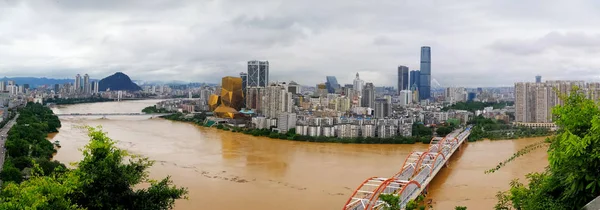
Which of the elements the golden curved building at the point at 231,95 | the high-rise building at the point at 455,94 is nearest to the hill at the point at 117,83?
the high-rise building at the point at 455,94

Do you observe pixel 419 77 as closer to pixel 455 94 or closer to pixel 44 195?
pixel 455 94

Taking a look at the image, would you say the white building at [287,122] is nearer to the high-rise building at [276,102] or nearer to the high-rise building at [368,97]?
the high-rise building at [276,102]

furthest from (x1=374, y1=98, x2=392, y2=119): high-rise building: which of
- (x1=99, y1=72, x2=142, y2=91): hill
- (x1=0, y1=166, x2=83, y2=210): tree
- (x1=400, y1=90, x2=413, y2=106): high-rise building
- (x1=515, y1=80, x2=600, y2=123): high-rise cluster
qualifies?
(x1=99, y1=72, x2=142, y2=91): hill

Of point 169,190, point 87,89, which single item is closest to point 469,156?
point 169,190

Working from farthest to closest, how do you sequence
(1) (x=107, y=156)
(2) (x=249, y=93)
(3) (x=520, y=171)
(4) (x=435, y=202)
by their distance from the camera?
(2) (x=249, y=93) → (3) (x=520, y=171) → (4) (x=435, y=202) → (1) (x=107, y=156)

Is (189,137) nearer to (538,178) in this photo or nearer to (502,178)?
(502,178)

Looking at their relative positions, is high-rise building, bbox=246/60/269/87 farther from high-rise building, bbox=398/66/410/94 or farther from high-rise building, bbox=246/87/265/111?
high-rise building, bbox=398/66/410/94

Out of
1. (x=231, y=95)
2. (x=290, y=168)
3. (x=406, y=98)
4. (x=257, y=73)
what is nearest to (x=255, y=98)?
(x=231, y=95)
